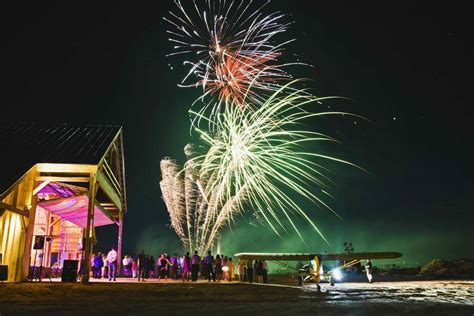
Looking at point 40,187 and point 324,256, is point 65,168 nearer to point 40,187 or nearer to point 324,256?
point 40,187

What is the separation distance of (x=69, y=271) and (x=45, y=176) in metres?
4.05

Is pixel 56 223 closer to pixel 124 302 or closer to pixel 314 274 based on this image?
pixel 314 274

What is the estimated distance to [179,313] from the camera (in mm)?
7949

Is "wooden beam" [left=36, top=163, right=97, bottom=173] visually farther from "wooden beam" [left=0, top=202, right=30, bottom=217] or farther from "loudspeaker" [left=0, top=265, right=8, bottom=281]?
"loudspeaker" [left=0, top=265, right=8, bottom=281]

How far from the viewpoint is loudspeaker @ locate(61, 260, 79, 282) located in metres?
15.9

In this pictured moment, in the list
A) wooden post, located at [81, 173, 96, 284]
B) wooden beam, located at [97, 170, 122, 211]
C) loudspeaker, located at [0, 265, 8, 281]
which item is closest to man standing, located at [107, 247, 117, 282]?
wooden beam, located at [97, 170, 122, 211]

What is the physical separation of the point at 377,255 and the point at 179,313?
57.2 ft

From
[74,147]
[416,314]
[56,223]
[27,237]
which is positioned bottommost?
[416,314]

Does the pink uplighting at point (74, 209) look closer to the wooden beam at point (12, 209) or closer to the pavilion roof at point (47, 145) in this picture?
the wooden beam at point (12, 209)

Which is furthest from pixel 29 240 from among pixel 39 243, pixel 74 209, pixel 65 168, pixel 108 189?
pixel 74 209

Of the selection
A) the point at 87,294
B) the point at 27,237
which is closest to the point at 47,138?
the point at 27,237

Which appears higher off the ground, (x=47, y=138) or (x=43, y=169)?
(x=47, y=138)

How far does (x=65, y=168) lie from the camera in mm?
17109

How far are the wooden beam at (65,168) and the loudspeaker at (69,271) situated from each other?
361 centimetres
